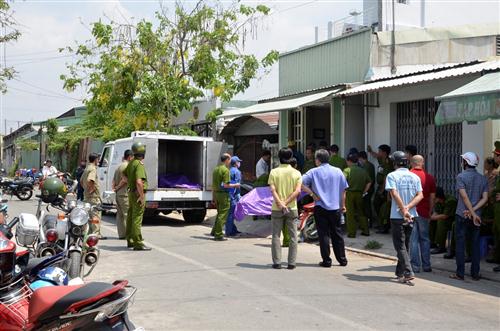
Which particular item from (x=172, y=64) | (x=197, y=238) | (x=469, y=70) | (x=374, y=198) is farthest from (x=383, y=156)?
(x=172, y=64)

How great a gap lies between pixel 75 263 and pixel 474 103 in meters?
5.61

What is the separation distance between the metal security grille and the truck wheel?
5.17 m

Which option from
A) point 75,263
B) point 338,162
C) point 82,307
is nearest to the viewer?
point 82,307

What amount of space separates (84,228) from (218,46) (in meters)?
13.1

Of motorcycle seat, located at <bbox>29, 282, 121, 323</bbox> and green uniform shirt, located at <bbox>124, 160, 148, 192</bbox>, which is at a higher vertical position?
green uniform shirt, located at <bbox>124, 160, 148, 192</bbox>

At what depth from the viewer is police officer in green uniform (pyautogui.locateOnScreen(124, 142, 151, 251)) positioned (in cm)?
994

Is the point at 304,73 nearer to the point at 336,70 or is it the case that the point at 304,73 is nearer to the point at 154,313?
the point at 336,70

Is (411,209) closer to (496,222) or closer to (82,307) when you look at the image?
(496,222)

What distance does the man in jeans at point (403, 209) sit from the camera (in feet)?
25.0

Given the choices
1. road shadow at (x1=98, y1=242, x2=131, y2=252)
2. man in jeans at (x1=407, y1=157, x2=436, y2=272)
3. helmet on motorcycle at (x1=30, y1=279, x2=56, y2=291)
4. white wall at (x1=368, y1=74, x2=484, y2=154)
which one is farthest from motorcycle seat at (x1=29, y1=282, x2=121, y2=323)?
white wall at (x1=368, y1=74, x2=484, y2=154)

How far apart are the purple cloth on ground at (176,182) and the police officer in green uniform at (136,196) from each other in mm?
3861

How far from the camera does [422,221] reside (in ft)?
27.9

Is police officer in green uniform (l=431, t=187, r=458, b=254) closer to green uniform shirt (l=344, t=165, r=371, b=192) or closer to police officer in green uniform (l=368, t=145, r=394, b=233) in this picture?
green uniform shirt (l=344, t=165, r=371, b=192)

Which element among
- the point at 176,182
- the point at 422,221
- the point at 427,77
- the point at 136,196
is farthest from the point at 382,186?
the point at 136,196
